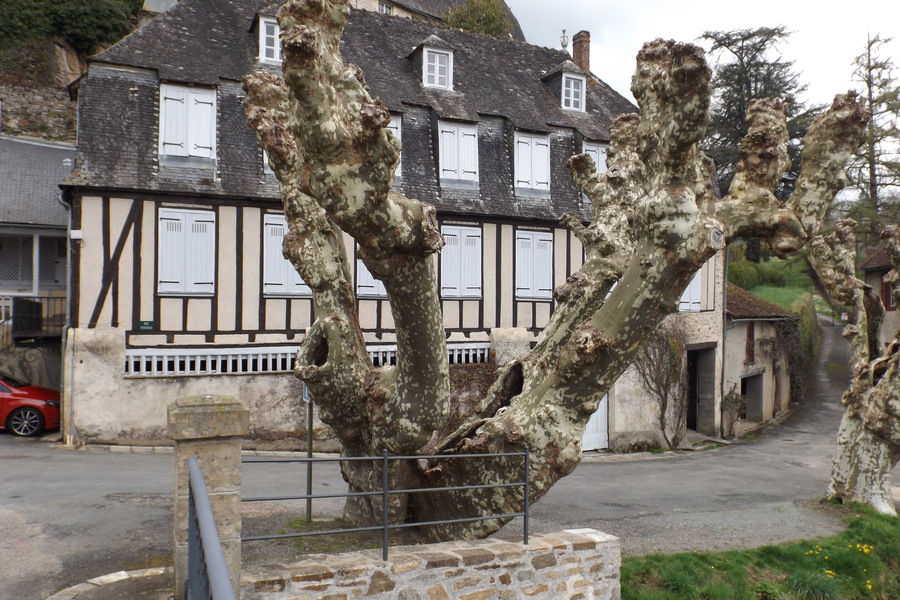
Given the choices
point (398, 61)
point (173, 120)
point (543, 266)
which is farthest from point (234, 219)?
point (543, 266)

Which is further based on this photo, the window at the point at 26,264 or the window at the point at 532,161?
the window at the point at 26,264

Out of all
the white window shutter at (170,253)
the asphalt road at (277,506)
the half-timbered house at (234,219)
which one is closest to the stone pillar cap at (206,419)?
the asphalt road at (277,506)

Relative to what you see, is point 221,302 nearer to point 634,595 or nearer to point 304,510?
point 304,510

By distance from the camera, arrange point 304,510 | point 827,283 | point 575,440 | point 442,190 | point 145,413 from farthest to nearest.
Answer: point 442,190
point 145,413
point 827,283
point 304,510
point 575,440

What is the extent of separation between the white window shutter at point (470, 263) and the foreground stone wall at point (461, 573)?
9122 mm

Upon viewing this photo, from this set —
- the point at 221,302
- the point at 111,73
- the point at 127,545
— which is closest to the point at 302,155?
the point at 127,545

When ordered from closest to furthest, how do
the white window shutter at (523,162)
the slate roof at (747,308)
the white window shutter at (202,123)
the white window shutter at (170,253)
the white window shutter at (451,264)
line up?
the white window shutter at (170,253)
the white window shutter at (202,123)
the white window shutter at (451,264)
the white window shutter at (523,162)
the slate roof at (747,308)

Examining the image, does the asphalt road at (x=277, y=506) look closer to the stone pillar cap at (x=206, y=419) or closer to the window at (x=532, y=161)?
the stone pillar cap at (x=206, y=419)

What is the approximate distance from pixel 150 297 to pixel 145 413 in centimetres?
209

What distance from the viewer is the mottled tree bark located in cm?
981

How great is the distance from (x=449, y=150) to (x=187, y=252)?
5.94 meters

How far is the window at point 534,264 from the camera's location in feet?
50.5

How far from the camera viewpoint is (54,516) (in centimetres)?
738

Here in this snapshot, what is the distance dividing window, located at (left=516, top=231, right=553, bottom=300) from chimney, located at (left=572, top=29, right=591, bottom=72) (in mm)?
8527
